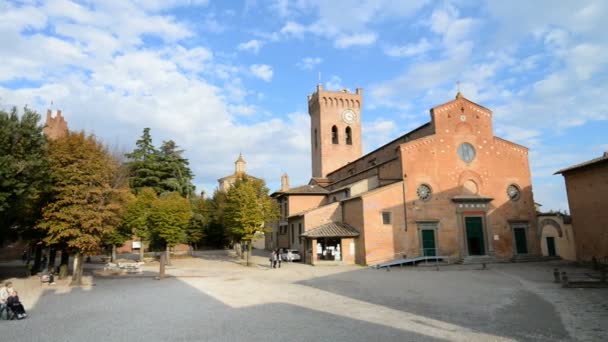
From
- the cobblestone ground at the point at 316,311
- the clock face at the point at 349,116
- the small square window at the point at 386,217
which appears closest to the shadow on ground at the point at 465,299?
the cobblestone ground at the point at 316,311

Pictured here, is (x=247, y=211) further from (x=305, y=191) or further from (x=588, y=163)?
(x=588, y=163)

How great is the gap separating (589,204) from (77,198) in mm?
33624

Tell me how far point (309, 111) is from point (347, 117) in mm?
7129

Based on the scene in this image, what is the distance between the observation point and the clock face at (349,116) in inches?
2213

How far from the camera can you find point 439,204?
31.8 m

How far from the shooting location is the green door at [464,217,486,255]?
105ft

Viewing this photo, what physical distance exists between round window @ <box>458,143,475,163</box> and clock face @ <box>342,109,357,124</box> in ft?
80.3

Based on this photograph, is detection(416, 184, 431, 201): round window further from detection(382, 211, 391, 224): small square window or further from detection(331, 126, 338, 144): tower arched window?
detection(331, 126, 338, 144): tower arched window

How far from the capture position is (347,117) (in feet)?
185

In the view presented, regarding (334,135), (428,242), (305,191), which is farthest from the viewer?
(334,135)

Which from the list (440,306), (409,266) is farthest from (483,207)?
(440,306)

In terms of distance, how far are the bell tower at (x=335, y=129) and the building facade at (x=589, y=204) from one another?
2922 cm

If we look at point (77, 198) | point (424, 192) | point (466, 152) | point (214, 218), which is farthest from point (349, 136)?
point (77, 198)

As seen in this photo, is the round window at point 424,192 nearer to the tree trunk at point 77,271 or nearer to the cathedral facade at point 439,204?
the cathedral facade at point 439,204
